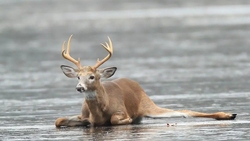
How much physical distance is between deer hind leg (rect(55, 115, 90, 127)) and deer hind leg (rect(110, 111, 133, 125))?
43 cm

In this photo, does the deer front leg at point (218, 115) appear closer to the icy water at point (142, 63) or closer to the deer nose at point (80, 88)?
the icy water at point (142, 63)

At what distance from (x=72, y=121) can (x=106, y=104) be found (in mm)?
622

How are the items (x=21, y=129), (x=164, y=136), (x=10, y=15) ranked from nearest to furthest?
(x=164, y=136) < (x=21, y=129) < (x=10, y=15)

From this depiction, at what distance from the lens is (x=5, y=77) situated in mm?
24047

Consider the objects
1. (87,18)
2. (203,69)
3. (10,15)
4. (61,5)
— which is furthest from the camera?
(61,5)

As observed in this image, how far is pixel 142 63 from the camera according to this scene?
26.5m

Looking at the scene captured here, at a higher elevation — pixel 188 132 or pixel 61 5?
pixel 61 5

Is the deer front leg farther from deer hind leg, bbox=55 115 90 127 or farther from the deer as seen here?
deer hind leg, bbox=55 115 90 127

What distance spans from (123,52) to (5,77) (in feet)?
24.2

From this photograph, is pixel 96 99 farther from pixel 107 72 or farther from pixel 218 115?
pixel 218 115

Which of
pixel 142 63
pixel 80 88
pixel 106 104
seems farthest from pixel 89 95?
pixel 142 63

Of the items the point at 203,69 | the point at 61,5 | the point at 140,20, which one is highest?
the point at 61,5

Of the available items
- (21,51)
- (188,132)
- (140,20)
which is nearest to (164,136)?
(188,132)

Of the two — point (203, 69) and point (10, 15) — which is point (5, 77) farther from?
point (10, 15)
